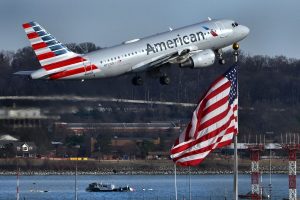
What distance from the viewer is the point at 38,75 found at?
117125 millimetres

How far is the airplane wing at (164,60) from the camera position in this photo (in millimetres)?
125875

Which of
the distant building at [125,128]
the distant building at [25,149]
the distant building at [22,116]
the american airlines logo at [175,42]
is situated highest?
the american airlines logo at [175,42]

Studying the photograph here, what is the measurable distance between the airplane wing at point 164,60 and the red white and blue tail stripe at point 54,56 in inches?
→ 237

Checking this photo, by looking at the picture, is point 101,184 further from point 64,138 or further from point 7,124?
point 7,124

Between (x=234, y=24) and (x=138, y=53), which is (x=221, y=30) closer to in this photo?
(x=234, y=24)

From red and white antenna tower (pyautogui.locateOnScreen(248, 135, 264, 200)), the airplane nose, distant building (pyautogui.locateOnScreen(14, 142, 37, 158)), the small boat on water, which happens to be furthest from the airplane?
the small boat on water

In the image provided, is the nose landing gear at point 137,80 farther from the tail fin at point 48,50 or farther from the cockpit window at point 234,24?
the cockpit window at point 234,24

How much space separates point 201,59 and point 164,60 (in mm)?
3236

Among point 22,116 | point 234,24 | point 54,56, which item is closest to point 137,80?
point 54,56

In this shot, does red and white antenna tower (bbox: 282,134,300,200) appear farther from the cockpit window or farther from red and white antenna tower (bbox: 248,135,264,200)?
the cockpit window

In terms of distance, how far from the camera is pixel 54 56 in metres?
124

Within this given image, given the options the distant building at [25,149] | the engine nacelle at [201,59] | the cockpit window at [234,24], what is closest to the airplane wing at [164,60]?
the engine nacelle at [201,59]

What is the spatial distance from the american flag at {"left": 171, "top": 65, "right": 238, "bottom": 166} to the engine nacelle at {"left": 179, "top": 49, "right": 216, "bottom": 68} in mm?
54880

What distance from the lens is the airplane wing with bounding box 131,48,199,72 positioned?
126 metres
